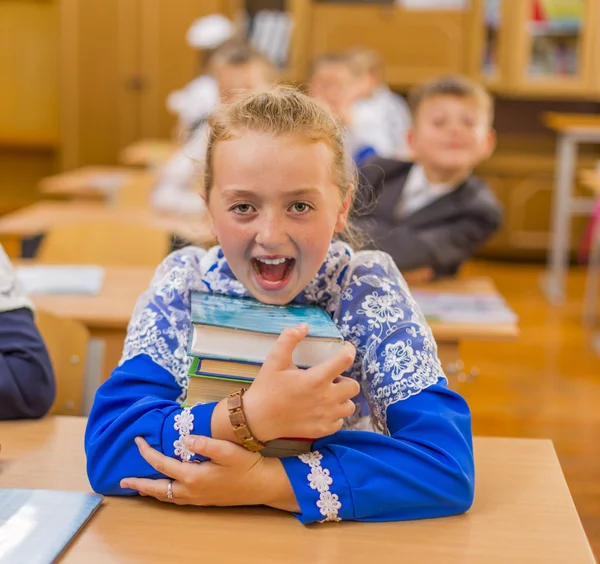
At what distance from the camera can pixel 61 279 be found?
98.6 inches

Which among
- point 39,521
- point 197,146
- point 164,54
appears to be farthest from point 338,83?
point 39,521

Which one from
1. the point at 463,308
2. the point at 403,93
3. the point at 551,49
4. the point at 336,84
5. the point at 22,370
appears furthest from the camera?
the point at 403,93

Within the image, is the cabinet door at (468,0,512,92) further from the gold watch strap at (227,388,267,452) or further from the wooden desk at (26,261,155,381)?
the gold watch strap at (227,388,267,452)

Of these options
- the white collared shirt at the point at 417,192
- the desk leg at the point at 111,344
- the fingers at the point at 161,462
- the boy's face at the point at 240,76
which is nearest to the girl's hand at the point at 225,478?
the fingers at the point at 161,462

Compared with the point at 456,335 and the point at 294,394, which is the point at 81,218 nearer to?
the point at 456,335

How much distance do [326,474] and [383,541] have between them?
0.10 meters

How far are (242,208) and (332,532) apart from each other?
15.9 inches

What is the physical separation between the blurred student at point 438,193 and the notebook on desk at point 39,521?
5.18 feet

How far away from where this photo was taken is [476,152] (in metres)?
2.88

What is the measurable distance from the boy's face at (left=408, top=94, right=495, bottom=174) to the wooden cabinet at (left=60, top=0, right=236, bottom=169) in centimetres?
478

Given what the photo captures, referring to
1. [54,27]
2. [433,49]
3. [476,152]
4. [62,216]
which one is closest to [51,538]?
[476,152]

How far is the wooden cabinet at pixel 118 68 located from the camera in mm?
7410

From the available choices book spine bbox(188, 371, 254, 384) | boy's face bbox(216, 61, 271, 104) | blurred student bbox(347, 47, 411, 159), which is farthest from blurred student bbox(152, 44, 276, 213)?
book spine bbox(188, 371, 254, 384)

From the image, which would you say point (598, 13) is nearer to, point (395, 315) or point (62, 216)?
point (62, 216)
